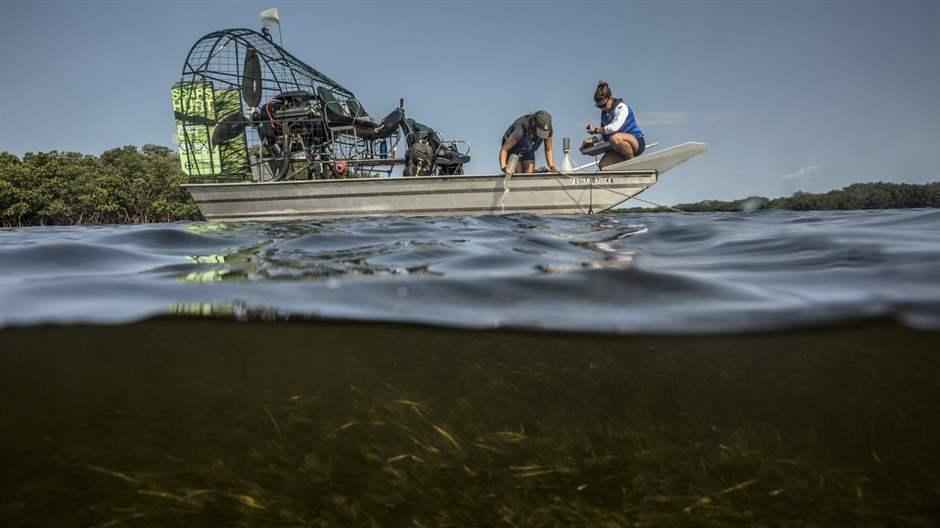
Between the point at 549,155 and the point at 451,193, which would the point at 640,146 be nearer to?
the point at 549,155

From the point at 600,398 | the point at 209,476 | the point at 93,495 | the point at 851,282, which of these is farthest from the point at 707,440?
the point at 93,495

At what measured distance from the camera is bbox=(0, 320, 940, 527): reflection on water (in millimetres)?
Result: 3086

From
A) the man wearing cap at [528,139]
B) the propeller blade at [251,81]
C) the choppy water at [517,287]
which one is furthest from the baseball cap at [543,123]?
the propeller blade at [251,81]

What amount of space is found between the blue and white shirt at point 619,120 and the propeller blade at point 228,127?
32.8 ft

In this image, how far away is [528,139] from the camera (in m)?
12.5

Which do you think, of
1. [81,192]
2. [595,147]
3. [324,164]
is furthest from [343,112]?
[81,192]

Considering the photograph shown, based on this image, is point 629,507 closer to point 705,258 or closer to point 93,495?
point 705,258

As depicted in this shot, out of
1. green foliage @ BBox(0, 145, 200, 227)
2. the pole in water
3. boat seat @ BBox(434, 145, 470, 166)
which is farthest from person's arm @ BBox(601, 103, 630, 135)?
green foliage @ BBox(0, 145, 200, 227)

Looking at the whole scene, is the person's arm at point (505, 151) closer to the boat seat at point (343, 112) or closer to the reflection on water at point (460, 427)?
the boat seat at point (343, 112)

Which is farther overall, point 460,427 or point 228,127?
point 228,127

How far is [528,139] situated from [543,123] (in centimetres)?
76

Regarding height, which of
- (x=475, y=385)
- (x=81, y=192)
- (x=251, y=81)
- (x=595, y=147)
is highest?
(x=81, y=192)

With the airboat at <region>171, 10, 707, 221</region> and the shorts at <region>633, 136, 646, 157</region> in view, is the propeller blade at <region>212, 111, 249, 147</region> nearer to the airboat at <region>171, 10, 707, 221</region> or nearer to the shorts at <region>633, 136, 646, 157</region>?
the airboat at <region>171, 10, 707, 221</region>

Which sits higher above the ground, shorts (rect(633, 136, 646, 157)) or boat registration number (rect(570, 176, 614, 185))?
shorts (rect(633, 136, 646, 157))
